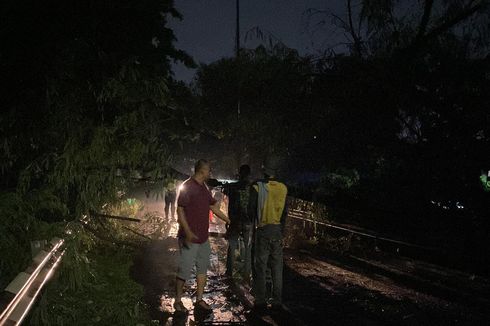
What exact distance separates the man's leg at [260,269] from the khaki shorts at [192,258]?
0.70 m

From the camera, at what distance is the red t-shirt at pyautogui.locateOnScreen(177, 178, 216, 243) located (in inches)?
211

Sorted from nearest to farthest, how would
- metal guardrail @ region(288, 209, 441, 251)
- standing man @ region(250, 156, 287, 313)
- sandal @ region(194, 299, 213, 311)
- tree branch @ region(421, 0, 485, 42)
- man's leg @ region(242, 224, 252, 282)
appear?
1. sandal @ region(194, 299, 213, 311)
2. standing man @ region(250, 156, 287, 313)
3. man's leg @ region(242, 224, 252, 282)
4. metal guardrail @ region(288, 209, 441, 251)
5. tree branch @ region(421, 0, 485, 42)

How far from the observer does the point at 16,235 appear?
5.30m

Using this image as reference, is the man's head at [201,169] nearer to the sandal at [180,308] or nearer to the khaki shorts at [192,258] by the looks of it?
the khaki shorts at [192,258]

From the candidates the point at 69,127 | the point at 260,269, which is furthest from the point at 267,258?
the point at 69,127

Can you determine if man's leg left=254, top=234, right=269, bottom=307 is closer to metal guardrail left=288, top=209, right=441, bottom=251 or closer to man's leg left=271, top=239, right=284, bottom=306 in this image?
man's leg left=271, top=239, right=284, bottom=306

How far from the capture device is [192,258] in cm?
542

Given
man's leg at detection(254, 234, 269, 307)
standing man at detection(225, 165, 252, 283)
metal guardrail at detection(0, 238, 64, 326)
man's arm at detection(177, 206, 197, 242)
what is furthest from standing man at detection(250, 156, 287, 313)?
metal guardrail at detection(0, 238, 64, 326)

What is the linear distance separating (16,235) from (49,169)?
3.32 ft

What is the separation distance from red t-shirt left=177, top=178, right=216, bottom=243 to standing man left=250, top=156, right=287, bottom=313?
0.68 meters

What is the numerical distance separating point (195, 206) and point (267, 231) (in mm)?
1063

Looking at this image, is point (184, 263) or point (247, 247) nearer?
point (184, 263)

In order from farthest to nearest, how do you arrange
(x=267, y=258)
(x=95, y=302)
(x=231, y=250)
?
(x=231, y=250)
(x=267, y=258)
(x=95, y=302)

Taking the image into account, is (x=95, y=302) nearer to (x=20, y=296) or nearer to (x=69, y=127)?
(x=69, y=127)
